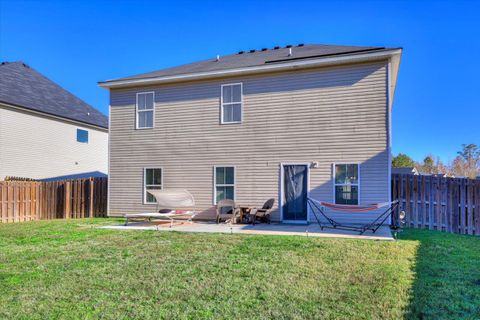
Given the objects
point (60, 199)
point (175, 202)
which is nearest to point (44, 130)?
point (60, 199)

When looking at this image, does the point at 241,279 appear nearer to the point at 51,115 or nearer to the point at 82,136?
the point at 51,115

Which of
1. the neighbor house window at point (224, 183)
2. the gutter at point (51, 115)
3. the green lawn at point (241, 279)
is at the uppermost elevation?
the gutter at point (51, 115)

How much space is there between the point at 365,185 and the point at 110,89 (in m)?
10.5

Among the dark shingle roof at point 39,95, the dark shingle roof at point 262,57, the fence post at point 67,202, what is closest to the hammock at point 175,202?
the fence post at point 67,202

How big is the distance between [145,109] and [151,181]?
288 cm

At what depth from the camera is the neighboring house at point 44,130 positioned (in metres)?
16.2

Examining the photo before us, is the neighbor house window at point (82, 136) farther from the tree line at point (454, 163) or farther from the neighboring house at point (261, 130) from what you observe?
the tree line at point (454, 163)

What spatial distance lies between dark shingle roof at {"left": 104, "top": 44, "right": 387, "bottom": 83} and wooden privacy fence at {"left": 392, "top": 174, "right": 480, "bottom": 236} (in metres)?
4.30

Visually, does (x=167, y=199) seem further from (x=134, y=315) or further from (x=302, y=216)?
(x=134, y=315)

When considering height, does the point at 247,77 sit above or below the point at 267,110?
above

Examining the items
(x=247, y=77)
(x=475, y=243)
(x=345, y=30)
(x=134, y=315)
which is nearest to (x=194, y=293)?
(x=134, y=315)

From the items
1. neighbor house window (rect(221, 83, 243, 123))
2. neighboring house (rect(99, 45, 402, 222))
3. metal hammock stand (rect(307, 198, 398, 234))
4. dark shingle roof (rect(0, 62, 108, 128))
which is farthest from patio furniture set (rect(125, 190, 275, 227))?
dark shingle roof (rect(0, 62, 108, 128))

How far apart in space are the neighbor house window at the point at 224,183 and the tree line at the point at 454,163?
81.1 feet

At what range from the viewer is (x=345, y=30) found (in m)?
16.7
